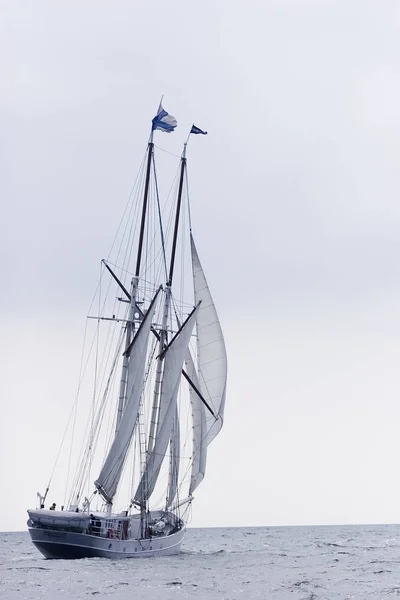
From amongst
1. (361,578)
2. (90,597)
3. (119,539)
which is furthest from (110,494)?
(90,597)

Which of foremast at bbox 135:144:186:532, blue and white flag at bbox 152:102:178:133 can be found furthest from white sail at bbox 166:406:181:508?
blue and white flag at bbox 152:102:178:133

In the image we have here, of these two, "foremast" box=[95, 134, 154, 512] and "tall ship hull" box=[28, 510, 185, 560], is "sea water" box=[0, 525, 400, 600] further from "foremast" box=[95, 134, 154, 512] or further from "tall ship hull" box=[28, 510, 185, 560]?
"foremast" box=[95, 134, 154, 512]

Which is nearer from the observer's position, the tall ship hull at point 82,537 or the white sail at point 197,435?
the tall ship hull at point 82,537

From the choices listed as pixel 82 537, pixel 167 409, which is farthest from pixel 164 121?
pixel 82 537

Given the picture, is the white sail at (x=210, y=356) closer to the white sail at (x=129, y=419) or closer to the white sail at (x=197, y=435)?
the white sail at (x=197, y=435)

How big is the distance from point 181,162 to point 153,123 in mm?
3891

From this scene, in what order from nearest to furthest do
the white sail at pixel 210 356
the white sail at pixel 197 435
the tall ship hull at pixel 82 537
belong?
the tall ship hull at pixel 82 537, the white sail at pixel 210 356, the white sail at pixel 197 435

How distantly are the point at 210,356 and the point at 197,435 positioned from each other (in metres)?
5.76

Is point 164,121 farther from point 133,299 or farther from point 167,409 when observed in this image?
point 167,409

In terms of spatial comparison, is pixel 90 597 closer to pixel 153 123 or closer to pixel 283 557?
pixel 283 557

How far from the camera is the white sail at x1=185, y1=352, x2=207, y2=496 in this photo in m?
76.6

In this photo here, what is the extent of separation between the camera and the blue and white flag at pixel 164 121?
78.8 meters

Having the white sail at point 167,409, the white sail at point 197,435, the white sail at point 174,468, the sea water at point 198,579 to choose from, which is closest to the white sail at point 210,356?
the white sail at point 197,435

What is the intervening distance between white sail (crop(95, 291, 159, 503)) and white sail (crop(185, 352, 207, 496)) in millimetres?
5164
